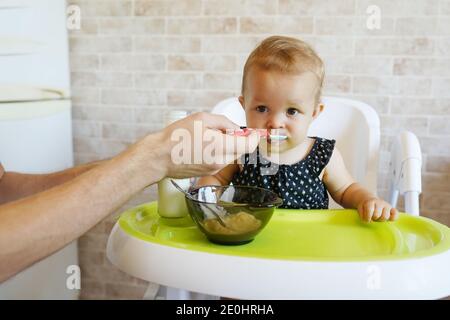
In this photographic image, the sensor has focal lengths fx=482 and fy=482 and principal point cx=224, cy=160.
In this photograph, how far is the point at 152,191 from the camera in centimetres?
197

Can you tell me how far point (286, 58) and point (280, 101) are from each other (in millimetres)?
107

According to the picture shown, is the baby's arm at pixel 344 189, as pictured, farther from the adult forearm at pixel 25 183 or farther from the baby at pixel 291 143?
the adult forearm at pixel 25 183

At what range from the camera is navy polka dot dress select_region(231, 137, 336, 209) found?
4.14 ft

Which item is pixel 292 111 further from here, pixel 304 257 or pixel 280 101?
pixel 304 257

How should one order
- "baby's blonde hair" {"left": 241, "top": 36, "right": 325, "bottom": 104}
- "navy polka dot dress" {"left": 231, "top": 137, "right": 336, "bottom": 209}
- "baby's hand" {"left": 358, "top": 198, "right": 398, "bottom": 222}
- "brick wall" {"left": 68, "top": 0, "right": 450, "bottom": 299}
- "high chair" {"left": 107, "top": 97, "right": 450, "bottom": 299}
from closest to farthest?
"high chair" {"left": 107, "top": 97, "right": 450, "bottom": 299}
"baby's hand" {"left": 358, "top": 198, "right": 398, "bottom": 222}
"baby's blonde hair" {"left": 241, "top": 36, "right": 325, "bottom": 104}
"navy polka dot dress" {"left": 231, "top": 137, "right": 336, "bottom": 209}
"brick wall" {"left": 68, "top": 0, "right": 450, "bottom": 299}

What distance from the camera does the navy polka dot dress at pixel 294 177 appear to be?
49.7 inches

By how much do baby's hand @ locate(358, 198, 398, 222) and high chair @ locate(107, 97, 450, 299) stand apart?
2cm

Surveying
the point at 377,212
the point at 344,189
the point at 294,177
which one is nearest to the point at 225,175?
the point at 294,177

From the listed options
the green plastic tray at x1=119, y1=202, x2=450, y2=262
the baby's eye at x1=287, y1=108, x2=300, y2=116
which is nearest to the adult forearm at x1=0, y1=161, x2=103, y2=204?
the green plastic tray at x1=119, y1=202, x2=450, y2=262

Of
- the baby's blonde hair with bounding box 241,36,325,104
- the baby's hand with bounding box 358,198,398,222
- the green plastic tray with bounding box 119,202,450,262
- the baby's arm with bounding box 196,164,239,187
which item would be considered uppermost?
the baby's blonde hair with bounding box 241,36,325,104

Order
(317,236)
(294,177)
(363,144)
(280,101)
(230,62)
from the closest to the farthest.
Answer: (317,236)
(280,101)
(294,177)
(363,144)
(230,62)

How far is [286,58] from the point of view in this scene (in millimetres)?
1167

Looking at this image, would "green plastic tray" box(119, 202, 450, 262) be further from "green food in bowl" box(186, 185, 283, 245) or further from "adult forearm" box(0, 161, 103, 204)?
"adult forearm" box(0, 161, 103, 204)

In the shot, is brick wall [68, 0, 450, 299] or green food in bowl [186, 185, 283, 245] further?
brick wall [68, 0, 450, 299]
